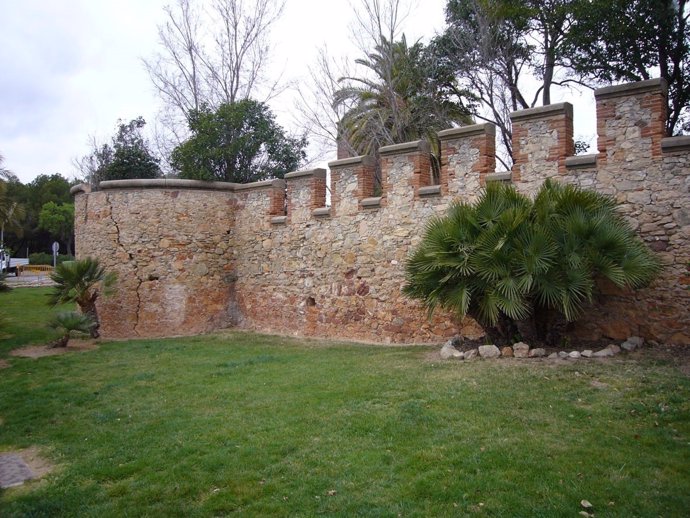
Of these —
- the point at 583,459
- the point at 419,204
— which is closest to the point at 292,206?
the point at 419,204

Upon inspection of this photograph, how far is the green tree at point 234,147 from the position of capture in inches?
580

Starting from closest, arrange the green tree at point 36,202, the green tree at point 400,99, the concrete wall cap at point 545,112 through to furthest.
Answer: the concrete wall cap at point 545,112 → the green tree at point 400,99 → the green tree at point 36,202

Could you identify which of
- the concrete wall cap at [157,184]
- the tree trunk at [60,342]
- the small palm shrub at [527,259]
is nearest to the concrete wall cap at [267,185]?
the concrete wall cap at [157,184]

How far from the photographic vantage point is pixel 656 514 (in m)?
3.72

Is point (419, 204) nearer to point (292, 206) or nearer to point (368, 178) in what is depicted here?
point (368, 178)

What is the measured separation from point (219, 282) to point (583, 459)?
414 inches

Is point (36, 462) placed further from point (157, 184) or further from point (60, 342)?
point (157, 184)

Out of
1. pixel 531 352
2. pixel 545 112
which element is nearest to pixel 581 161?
pixel 545 112

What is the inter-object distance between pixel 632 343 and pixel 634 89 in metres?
3.48

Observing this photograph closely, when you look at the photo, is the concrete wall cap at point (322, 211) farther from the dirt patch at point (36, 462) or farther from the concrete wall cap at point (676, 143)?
the dirt patch at point (36, 462)

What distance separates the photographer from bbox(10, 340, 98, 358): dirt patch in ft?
36.5

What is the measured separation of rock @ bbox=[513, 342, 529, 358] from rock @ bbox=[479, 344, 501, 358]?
23cm

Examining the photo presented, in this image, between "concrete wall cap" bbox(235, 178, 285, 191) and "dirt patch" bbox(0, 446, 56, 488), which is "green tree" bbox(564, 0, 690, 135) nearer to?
"concrete wall cap" bbox(235, 178, 285, 191)

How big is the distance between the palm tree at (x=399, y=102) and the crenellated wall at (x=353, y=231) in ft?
24.8
